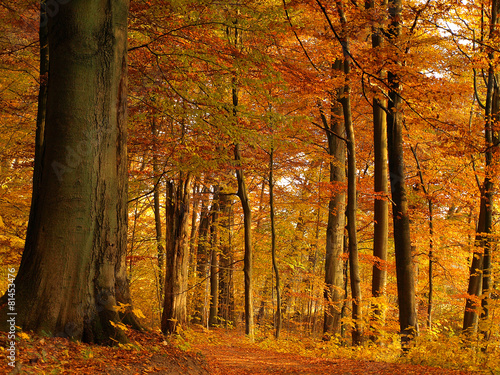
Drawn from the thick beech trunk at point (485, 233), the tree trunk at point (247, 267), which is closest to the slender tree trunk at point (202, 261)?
the tree trunk at point (247, 267)

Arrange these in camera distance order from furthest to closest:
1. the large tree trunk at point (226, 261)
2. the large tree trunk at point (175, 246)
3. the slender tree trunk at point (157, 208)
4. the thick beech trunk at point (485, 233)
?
the large tree trunk at point (226, 261), the slender tree trunk at point (157, 208), the thick beech trunk at point (485, 233), the large tree trunk at point (175, 246)

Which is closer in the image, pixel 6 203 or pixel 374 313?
pixel 374 313

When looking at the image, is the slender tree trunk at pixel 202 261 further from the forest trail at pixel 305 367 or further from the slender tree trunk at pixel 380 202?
the forest trail at pixel 305 367

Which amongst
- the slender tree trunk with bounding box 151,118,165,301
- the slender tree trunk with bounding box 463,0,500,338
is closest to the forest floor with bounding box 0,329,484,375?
the slender tree trunk with bounding box 463,0,500,338

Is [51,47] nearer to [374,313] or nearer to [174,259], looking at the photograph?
[174,259]

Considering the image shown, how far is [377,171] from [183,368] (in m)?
7.05

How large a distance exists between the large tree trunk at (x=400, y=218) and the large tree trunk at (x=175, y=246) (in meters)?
4.66

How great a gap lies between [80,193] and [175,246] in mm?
4906

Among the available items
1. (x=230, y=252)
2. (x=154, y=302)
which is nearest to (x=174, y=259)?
(x=230, y=252)

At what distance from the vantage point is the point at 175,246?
8.89 m

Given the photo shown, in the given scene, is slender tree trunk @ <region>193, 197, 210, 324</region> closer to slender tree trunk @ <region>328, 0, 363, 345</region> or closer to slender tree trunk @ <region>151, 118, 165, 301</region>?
slender tree trunk @ <region>151, 118, 165, 301</region>

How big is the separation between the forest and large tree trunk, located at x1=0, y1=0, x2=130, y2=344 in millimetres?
16

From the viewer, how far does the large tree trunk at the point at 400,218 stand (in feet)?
25.3

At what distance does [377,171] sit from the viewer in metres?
9.73
